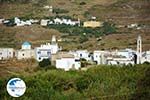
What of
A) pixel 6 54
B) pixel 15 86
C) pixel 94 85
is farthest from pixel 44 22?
pixel 15 86

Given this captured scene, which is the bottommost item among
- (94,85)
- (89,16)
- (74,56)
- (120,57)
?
(89,16)

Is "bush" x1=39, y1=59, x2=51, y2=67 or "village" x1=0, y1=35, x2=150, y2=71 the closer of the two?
"bush" x1=39, y1=59, x2=51, y2=67

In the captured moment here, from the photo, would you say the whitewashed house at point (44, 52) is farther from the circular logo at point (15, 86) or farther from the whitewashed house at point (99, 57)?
the circular logo at point (15, 86)

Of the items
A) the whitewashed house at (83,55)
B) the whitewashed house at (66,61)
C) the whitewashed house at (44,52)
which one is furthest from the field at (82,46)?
the whitewashed house at (83,55)

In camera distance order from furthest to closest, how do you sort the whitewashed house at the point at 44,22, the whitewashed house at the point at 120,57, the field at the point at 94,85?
the whitewashed house at the point at 44,22
the whitewashed house at the point at 120,57
the field at the point at 94,85

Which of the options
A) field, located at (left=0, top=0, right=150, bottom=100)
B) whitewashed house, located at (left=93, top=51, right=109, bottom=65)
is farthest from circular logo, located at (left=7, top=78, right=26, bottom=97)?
whitewashed house, located at (left=93, top=51, right=109, bottom=65)

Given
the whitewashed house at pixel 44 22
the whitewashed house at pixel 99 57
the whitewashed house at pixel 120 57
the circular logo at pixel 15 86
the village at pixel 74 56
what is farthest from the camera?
the whitewashed house at pixel 44 22

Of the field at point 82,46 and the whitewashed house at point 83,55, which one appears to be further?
the whitewashed house at point 83,55

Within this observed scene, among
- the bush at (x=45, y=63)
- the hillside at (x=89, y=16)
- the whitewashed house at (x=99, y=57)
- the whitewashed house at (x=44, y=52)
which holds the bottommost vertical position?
the hillside at (x=89, y=16)

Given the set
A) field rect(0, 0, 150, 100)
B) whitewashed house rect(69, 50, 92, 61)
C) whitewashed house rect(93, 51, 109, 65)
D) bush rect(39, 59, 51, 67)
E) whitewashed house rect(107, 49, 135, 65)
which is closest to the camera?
field rect(0, 0, 150, 100)

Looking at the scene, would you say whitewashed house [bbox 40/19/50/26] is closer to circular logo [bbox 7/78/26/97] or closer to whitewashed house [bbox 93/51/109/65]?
whitewashed house [bbox 93/51/109/65]

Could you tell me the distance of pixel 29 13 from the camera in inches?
1230

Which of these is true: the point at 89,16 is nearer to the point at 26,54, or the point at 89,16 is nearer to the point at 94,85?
the point at 26,54

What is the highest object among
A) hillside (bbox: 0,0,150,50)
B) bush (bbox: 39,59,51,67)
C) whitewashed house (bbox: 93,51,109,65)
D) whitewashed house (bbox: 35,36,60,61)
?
bush (bbox: 39,59,51,67)
